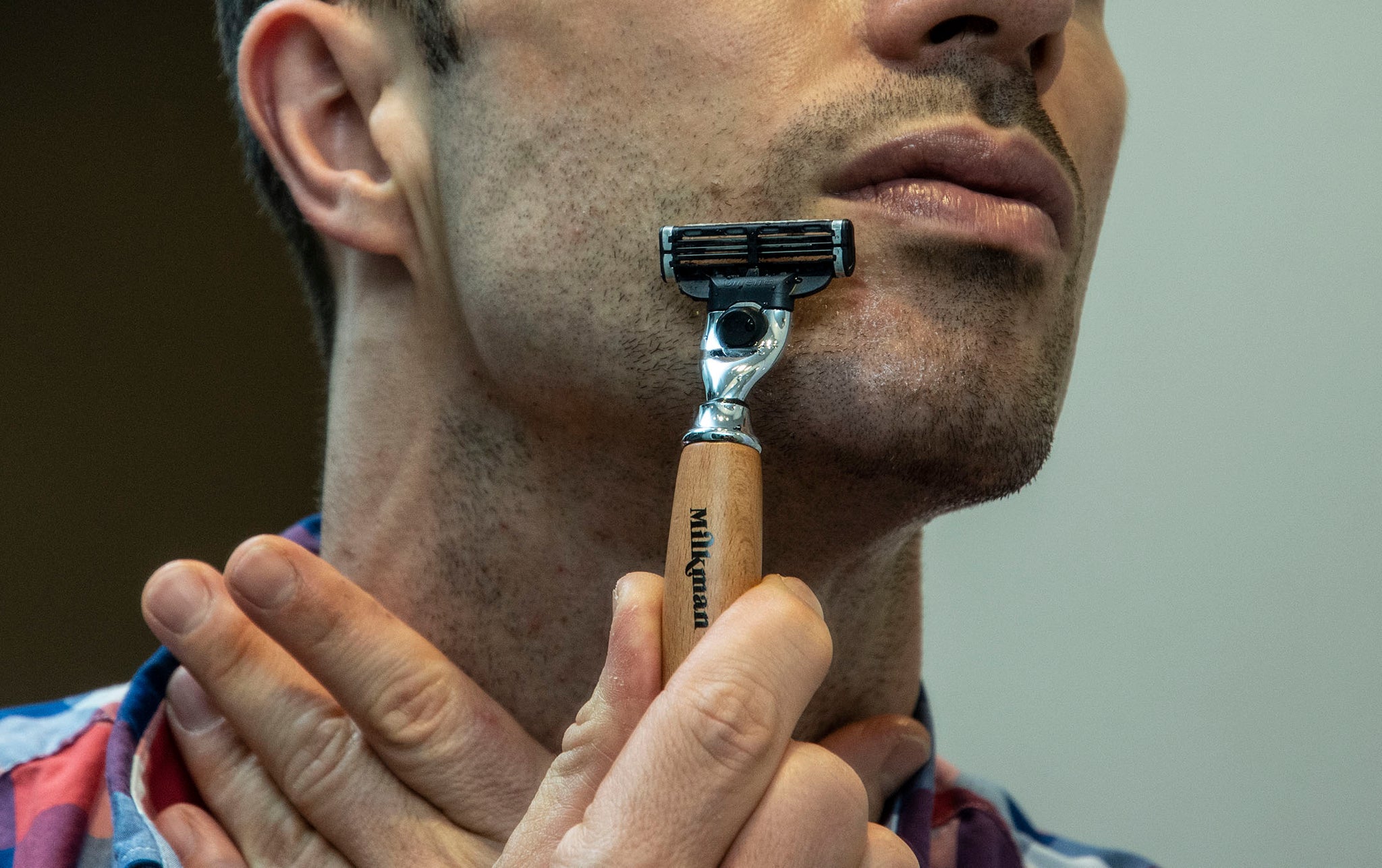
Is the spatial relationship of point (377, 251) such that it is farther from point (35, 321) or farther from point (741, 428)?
point (35, 321)

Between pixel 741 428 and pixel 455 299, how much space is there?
0.38 metres

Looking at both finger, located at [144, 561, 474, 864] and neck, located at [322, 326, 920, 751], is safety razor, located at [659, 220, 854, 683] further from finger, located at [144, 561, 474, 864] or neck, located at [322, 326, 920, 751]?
finger, located at [144, 561, 474, 864]

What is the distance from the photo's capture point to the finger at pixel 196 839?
0.93m

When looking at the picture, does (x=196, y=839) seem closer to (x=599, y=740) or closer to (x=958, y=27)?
(x=599, y=740)

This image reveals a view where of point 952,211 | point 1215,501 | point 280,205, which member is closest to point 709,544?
point 952,211

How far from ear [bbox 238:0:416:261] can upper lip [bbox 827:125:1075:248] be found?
39cm

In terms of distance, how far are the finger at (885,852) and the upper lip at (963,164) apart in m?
0.42

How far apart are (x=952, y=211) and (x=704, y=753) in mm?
433

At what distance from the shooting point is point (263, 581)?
93cm

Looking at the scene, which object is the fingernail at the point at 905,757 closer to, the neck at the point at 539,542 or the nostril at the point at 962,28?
the neck at the point at 539,542

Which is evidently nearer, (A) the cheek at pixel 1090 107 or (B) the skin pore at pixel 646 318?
(B) the skin pore at pixel 646 318

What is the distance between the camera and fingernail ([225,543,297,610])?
0.93 m

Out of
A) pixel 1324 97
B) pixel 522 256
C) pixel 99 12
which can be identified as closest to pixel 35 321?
pixel 99 12

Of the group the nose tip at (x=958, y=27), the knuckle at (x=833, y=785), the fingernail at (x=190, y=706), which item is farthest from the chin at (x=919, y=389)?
the fingernail at (x=190, y=706)
